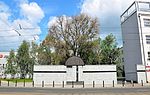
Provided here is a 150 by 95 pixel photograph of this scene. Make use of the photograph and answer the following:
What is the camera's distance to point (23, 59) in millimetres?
84062

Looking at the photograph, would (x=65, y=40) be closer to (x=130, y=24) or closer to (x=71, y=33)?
(x=71, y=33)

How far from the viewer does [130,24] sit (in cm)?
5500

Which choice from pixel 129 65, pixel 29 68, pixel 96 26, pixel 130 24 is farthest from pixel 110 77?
pixel 29 68

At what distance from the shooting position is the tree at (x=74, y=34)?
61.9 meters

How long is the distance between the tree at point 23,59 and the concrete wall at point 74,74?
39.1 m

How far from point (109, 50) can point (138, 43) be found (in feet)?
89.8

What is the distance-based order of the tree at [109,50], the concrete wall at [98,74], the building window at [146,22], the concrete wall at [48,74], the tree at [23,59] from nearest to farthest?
the concrete wall at [48,74]
the concrete wall at [98,74]
the building window at [146,22]
the tree at [109,50]
the tree at [23,59]

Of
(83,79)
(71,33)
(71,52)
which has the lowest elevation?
(83,79)

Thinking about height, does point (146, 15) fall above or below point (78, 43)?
above

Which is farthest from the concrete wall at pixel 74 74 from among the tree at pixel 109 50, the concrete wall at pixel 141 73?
the tree at pixel 109 50

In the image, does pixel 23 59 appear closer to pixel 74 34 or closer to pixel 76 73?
pixel 74 34

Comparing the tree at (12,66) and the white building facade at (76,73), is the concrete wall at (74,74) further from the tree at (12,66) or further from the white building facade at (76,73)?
the tree at (12,66)

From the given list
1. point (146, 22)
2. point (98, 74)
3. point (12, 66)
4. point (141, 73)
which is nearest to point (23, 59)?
point (12, 66)

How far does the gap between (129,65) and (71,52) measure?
602 inches
